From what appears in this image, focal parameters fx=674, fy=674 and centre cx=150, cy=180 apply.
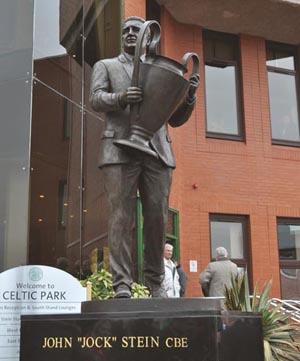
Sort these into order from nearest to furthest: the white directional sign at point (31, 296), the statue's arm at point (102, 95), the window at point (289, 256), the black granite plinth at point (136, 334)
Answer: the black granite plinth at point (136, 334)
the statue's arm at point (102, 95)
the white directional sign at point (31, 296)
the window at point (289, 256)

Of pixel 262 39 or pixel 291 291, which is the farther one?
pixel 262 39

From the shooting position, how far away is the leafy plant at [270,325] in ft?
23.4

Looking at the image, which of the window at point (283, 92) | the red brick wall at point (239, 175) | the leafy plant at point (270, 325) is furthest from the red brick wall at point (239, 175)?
the leafy plant at point (270, 325)

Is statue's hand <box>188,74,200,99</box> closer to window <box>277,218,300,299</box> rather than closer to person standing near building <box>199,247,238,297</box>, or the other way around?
person standing near building <box>199,247,238,297</box>

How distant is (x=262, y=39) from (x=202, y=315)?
12.5 metres

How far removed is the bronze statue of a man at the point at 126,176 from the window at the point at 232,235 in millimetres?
9126

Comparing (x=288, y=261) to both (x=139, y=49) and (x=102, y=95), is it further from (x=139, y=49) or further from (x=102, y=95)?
(x=139, y=49)

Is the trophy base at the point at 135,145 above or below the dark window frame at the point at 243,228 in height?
below

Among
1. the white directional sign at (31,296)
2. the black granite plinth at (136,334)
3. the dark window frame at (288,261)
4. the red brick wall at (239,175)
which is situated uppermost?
the red brick wall at (239,175)

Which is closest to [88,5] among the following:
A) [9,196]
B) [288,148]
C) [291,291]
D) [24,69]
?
[24,69]

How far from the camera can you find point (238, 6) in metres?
14.1

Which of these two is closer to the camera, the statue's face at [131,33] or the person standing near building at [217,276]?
the statue's face at [131,33]

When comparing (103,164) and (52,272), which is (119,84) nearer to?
(103,164)

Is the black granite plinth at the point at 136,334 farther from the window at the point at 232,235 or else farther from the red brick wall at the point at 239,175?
the window at the point at 232,235
